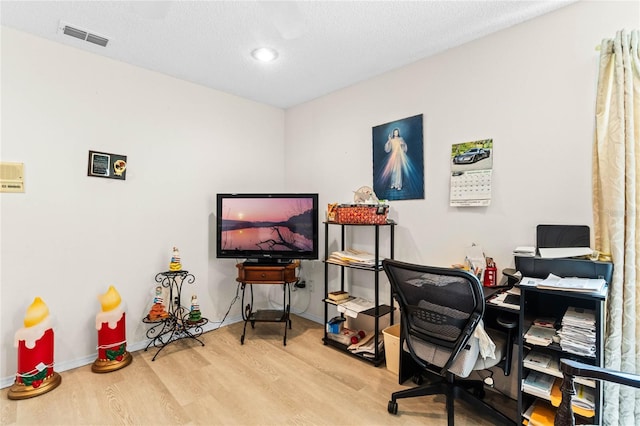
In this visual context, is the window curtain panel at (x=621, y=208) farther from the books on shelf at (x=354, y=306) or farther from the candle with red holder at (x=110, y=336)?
the candle with red holder at (x=110, y=336)

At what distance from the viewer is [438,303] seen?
1683 millimetres

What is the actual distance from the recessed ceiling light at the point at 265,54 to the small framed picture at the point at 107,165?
1.40 m

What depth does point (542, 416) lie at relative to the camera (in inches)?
63.8

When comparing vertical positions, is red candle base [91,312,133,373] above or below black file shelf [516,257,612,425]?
below

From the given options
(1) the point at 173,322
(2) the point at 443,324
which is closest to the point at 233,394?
(1) the point at 173,322

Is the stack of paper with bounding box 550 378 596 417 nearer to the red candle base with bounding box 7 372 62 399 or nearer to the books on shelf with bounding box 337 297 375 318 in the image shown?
the books on shelf with bounding box 337 297 375 318

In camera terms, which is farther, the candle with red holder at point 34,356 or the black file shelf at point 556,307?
the candle with red holder at point 34,356

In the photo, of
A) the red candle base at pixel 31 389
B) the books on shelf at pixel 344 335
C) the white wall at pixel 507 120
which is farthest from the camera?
the books on shelf at pixel 344 335

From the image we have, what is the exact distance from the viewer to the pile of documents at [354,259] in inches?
102

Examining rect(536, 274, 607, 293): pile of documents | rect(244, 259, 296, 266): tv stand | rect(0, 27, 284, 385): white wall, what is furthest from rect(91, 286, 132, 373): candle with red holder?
rect(536, 274, 607, 293): pile of documents

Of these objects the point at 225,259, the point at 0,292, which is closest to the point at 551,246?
the point at 225,259

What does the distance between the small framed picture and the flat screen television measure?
825mm

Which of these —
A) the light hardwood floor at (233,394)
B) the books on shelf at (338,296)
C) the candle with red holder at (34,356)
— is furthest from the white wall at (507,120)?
the candle with red holder at (34,356)

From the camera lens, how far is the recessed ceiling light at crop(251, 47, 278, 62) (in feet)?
7.90
